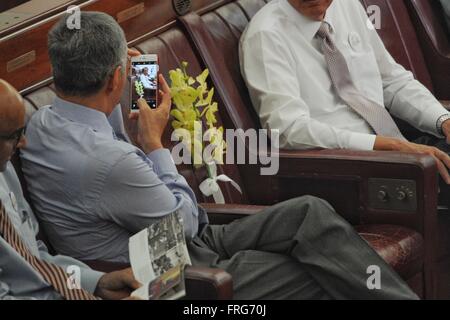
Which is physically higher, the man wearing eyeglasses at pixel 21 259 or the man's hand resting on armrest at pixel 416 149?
the man wearing eyeglasses at pixel 21 259

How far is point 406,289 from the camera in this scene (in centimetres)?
265

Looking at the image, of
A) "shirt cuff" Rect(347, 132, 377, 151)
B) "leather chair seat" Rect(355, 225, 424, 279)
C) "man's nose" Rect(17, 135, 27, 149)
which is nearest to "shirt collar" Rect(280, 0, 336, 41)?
"shirt cuff" Rect(347, 132, 377, 151)

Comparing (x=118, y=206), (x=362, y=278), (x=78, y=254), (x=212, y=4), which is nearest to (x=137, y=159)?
(x=118, y=206)

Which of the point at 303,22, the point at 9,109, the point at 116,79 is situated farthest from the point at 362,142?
the point at 9,109

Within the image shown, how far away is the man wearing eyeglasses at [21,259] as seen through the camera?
236cm

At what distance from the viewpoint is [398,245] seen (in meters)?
3.01

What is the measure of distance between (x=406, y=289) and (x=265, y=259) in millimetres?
367

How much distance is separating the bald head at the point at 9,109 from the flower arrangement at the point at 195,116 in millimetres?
815

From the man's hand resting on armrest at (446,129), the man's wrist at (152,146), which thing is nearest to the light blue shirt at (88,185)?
the man's wrist at (152,146)

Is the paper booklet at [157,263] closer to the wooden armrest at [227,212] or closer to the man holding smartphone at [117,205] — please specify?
the man holding smartphone at [117,205]

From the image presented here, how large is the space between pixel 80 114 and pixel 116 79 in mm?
127

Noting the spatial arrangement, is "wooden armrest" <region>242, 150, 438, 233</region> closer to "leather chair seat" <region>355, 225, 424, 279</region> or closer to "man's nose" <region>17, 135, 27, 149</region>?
"leather chair seat" <region>355, 225, 424, 279</region>

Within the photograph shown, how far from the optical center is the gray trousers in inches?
104
